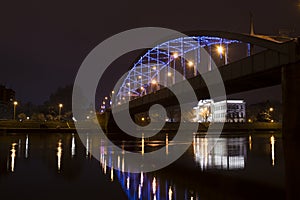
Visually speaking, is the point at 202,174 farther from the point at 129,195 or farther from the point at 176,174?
the point at 129,195

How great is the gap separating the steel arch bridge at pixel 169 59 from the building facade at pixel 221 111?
2094 inches

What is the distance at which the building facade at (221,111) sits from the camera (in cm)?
14762

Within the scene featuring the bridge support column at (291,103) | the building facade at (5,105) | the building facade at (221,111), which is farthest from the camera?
the building facade at (221,111)

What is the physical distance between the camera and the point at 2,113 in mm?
132375

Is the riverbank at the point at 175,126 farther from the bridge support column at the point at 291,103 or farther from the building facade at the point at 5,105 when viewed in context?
the building facade at the point at 5,105

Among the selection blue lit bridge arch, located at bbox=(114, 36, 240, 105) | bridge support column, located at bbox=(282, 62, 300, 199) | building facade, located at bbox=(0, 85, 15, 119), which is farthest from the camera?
building facade, located at bbox=(0, 85, 15, 119)

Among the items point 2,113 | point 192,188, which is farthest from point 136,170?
point 2,113

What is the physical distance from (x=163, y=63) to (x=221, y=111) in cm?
7426

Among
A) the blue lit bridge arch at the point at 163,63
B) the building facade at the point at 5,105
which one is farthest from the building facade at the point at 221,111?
the building facade at the point at 5,105

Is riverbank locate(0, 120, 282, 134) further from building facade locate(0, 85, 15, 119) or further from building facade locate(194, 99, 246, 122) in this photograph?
building facade locate(0, 85, 15, 119)

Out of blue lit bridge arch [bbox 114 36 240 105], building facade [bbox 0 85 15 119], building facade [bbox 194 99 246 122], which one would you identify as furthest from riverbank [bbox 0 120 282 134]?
building facade [bbox 0 85 15 119]

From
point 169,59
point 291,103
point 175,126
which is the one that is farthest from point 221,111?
point 291,103

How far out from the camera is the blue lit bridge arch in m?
53.7

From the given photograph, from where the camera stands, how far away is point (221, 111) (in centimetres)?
14800
